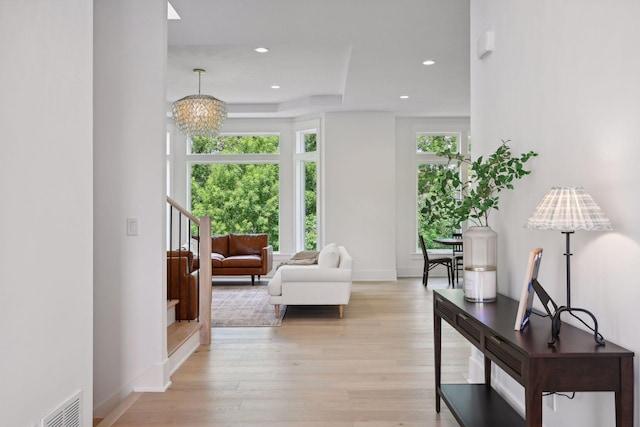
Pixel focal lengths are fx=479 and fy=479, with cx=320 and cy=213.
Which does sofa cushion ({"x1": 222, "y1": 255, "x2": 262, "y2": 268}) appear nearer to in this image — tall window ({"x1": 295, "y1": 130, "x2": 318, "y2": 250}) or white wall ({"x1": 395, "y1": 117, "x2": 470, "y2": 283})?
tall window ({"x1": 295, "y1": 130, "x2": 318, "y2": 250})

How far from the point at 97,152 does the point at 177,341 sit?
63.2 inches

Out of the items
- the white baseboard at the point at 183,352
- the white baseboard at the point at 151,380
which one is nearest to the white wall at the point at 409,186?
the white baseboard at the point at 183,352

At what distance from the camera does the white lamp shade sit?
1712 mm

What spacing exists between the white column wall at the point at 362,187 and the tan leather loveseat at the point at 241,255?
111 cm

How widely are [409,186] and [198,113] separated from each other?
169 inches

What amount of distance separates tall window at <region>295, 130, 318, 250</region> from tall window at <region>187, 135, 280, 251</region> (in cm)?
41

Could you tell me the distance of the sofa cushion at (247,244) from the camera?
8445 millimetres

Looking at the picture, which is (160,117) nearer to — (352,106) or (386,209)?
(352,106)

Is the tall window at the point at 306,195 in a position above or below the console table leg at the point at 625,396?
above

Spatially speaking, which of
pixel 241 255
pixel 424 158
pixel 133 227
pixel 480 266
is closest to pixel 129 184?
pixel 133 227

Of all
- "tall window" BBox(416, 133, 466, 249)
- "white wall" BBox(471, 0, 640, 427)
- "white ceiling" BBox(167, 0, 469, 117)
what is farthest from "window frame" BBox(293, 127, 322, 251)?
"white wall" BBox(471, 0, 640, 427)
